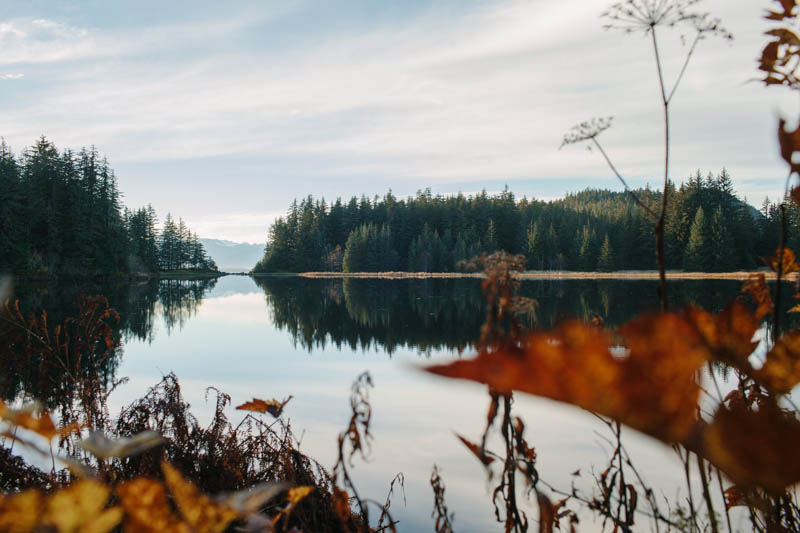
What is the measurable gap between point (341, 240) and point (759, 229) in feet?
227

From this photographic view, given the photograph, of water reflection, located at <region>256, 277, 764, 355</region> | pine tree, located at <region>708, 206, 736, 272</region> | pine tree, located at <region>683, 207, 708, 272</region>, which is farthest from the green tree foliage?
water reflection, located at <region>256, 277, 764, 355</region>

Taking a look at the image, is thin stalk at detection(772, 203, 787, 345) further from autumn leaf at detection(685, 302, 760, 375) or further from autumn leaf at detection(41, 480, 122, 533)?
autumn leaf at detection(41, 480, 122, 533)

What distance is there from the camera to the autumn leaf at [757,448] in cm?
41

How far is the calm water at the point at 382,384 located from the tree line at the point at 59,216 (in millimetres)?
23479

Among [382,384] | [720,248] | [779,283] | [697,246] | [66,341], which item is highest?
[697,246]

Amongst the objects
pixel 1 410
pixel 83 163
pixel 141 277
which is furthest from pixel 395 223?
pixel 1 410

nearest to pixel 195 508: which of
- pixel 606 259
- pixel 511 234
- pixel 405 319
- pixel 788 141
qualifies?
pixel 788 141

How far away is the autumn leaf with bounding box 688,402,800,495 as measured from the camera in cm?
41

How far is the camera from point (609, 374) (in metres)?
0.46

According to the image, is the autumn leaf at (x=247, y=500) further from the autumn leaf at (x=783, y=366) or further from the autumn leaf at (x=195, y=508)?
the autumn leaf at (x=783, y=366)

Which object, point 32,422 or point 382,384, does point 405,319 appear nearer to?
point 382,384

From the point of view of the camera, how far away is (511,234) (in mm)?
89875

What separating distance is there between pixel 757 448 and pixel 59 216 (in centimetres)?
6035

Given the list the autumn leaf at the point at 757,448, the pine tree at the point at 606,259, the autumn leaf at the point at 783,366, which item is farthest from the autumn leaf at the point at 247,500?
the pine tree at the point at 606,259
